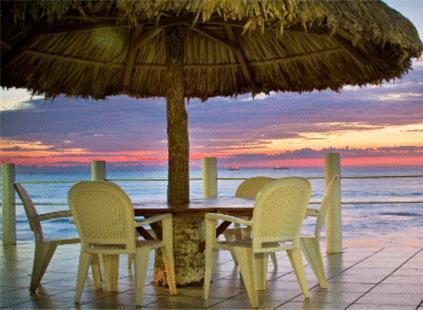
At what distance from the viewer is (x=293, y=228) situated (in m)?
4.63

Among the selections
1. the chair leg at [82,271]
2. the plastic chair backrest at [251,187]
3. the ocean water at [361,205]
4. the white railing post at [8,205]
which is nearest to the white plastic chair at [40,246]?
the chair leg at [82,271]

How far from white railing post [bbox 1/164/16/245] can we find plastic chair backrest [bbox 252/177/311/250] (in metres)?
4.49

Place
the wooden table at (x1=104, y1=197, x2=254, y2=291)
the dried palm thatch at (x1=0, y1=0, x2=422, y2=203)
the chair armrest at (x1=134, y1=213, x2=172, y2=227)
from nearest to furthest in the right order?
the chair armrest at (x1=134, y1=213, x2=172, y2=227) → the dried palm thatch at (x1=0, y1=0, x2=422, y2=203) → the wooden table at (x1=104, y1=197, x2=254, y2=291)

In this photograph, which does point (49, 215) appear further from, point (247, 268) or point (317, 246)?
point (317, 246)

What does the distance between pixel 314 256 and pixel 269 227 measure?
687 mm

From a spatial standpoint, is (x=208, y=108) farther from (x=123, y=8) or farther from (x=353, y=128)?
(x=123, y=8)

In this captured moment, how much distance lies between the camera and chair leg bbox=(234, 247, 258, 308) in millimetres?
4387

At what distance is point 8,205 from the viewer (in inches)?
332

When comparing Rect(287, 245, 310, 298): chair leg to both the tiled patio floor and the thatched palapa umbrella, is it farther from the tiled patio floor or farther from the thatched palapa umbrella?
the thatched palapa umbrella

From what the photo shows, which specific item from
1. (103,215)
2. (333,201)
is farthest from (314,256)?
(333,201)

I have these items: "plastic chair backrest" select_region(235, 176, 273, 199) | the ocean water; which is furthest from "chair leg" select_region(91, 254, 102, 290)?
the ocean water

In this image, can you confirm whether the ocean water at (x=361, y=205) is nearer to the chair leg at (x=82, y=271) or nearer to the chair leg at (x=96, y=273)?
the chair leg at (x=96, y=273)

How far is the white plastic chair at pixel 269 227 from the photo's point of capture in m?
4.42

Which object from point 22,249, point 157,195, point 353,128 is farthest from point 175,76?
point 157,195
